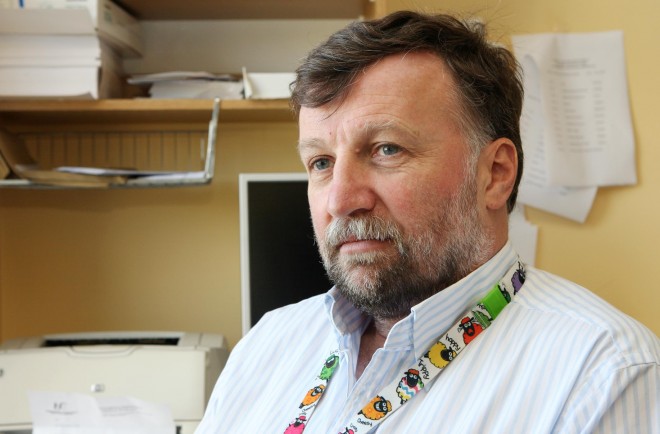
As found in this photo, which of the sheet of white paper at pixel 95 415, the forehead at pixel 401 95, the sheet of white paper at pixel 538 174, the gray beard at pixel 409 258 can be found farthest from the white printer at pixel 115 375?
the sheet of white paper at pixel 538 174

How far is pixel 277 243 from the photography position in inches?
66.8

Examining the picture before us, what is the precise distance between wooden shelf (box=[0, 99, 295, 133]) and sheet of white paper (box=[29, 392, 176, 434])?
58 centimetres

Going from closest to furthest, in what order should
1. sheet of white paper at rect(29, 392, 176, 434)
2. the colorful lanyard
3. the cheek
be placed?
1. the colorful lanyard
2. the cheek
3. sheet of white paper at rect(29, 392, 176, 434)

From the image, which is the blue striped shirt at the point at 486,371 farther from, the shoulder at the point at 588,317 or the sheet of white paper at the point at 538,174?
the sheet of white paper at the point at 538,174

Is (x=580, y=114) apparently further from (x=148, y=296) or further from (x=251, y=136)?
(x=148, y=296)

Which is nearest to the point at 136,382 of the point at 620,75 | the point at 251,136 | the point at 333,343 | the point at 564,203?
the point at 333,343

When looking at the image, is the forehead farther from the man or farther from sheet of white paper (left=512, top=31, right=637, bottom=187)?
sheet of white paper (left=512, top=31, right=637, bottom=187)

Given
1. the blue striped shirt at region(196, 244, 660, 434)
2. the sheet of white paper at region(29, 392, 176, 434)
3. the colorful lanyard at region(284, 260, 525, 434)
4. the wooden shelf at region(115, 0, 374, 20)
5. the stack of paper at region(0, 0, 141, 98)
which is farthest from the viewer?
the wooden shelf at region(115, 0, 374, 20)

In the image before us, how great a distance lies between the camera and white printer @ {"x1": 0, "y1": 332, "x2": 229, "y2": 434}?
1.56 m

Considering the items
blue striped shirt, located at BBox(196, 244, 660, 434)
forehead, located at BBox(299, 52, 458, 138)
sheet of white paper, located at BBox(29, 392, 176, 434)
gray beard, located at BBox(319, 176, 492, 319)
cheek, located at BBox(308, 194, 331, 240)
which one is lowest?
sheet of white paper, located at BBox(29, 392, 176, 434)

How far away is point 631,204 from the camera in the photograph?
6.18 ft

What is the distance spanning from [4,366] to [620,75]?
1451 mm

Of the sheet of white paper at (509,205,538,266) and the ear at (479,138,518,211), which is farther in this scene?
the sheet of white paper at (509,205,538,266)

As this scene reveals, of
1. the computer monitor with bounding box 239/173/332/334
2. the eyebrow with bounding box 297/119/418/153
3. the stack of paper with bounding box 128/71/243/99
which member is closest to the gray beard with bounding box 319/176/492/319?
the eyebrow with bounding box 297/119/418/153
